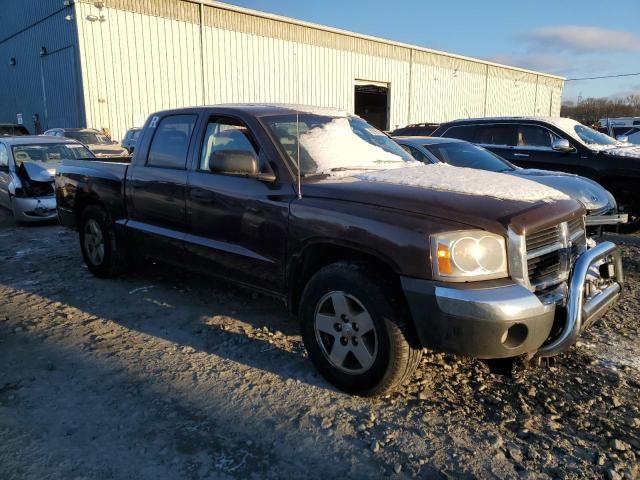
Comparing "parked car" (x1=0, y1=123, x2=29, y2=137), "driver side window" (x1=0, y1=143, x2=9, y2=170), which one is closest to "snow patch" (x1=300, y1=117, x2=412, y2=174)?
"driver side window" (x1=0, y1=143, x2=9, y2=170)

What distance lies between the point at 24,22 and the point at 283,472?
29016 mm

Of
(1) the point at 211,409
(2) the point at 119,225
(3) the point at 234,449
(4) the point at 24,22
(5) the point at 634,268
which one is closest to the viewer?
(3) the point at 234,449

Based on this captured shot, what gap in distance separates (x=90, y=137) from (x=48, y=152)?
8.34 m

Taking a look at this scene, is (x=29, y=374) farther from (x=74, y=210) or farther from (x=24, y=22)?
(x=24, y=22)

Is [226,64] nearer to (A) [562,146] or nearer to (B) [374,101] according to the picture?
(B) [374,101]

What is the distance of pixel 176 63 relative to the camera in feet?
71.9

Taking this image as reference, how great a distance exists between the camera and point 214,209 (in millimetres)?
3941

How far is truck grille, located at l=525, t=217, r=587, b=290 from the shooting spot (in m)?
2.85

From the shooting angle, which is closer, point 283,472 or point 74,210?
point 283,472

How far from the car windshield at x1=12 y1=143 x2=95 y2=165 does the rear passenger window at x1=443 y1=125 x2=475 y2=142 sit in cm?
679

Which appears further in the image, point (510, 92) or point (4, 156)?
point (510, 92)

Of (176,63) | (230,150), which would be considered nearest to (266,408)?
(230,150)

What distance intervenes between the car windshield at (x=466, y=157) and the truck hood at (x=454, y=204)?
Answer: 3648mm

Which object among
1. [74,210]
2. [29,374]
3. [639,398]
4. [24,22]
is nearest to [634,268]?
[639,398]
